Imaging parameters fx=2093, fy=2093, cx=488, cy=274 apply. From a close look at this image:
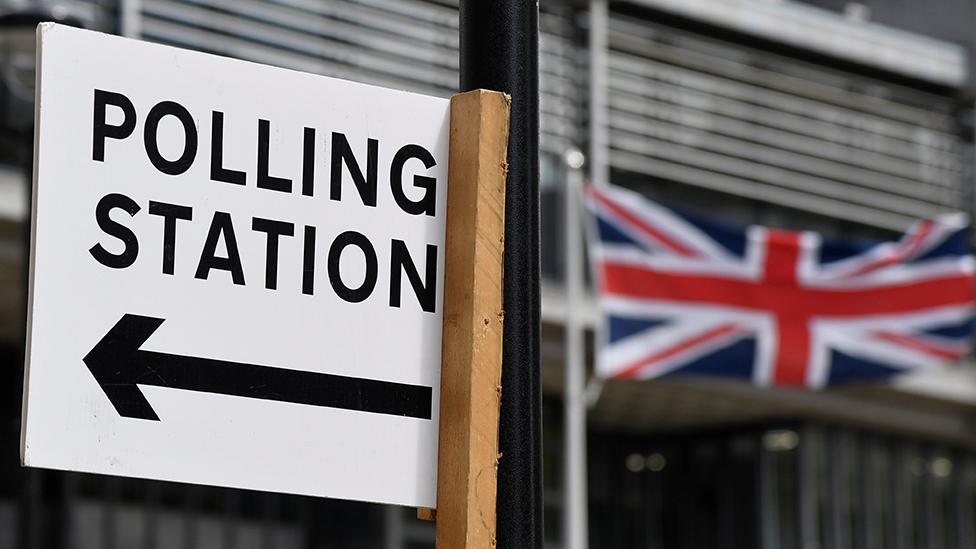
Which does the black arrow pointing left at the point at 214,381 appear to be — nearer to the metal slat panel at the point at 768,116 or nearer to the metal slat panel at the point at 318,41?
the metal slat panel at the point at 318,41

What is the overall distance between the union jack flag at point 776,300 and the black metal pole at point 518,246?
16899 millimetres

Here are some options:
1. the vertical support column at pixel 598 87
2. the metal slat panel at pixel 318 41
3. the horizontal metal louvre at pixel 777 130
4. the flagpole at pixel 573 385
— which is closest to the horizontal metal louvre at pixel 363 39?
the metal slat panel at pixel 318 41

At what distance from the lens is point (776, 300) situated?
2206 cm

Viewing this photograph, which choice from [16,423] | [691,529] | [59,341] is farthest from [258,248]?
[691,529]

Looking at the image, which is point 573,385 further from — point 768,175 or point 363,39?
point 768,175

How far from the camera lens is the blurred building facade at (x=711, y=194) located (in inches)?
902

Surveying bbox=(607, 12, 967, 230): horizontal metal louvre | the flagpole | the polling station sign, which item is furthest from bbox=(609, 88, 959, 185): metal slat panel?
the polling station sign

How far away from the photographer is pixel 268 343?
315cm

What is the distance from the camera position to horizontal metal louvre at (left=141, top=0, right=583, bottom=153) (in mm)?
21812

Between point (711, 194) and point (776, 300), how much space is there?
161 inches

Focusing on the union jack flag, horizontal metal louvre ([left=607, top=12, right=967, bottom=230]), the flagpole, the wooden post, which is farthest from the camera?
horizontal metal louvre ([left=607, top=12, right=967, bottom=230])

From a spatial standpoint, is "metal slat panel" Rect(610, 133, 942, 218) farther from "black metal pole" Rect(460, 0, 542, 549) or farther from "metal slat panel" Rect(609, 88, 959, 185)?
"black metal pole" Rect(460, 0, 542, 549)

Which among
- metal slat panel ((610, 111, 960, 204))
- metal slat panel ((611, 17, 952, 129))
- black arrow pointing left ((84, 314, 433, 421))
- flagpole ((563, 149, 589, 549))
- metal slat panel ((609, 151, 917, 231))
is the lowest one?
black arrow pointing left ((84, 314, 433, 421))

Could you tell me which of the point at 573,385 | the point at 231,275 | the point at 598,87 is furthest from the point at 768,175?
the point at 231,275
